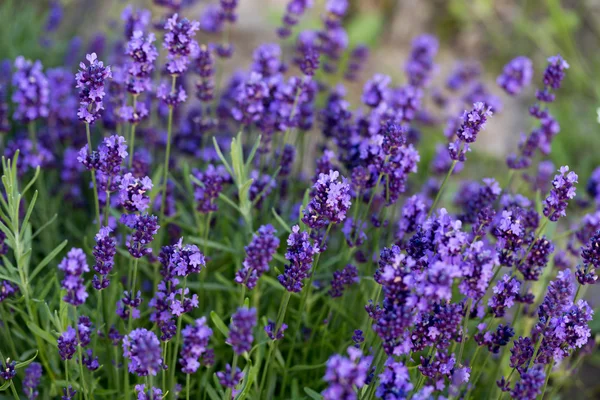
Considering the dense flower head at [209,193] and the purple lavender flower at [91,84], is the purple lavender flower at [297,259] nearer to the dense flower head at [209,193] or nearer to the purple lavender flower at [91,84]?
the dense flower head at [209,193]

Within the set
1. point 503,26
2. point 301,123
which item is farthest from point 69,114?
point 503,26

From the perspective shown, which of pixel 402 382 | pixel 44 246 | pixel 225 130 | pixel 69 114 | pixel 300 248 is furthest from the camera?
pixel 225 130

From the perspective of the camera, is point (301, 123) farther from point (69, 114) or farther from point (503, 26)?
point (503, 26)

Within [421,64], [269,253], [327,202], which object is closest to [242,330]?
[269,253]

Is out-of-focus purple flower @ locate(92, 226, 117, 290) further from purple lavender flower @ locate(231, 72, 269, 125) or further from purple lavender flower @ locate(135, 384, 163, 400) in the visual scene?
purple lavender flower @ locate(231, 72, 269, 125)

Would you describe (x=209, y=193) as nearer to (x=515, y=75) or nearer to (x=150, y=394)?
(x=150, y=394)

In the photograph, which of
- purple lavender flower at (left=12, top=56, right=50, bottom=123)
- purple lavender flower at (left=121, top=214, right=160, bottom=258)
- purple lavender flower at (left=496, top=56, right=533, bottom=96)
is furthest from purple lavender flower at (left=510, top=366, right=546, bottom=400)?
purple lavender flower at (left=12, top=56, right=50, bottom=123)

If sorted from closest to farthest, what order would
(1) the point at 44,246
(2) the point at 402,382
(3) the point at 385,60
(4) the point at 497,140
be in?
1. (2) the point at 402,382
2. (1) the point at 44,246
3. (4) the point at 497,140
4. (3) the point at 385,60
